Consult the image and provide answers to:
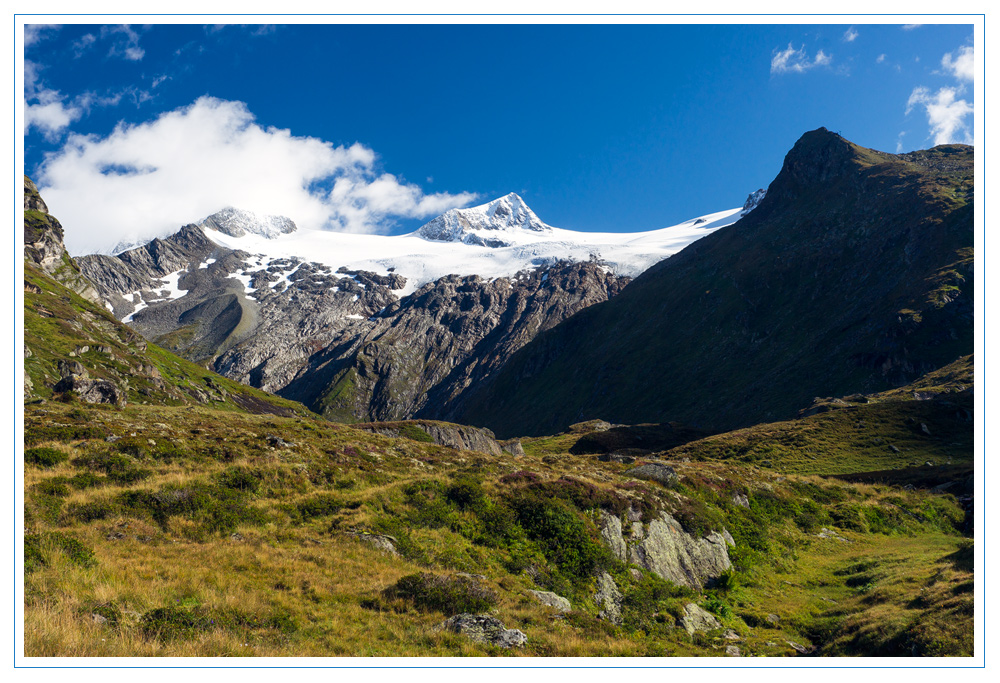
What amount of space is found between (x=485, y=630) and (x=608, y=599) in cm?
758

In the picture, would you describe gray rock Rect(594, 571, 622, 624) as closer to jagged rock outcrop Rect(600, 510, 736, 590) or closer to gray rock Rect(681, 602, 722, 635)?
jagged rock outcrop Rect(600, 510, 736, 590)

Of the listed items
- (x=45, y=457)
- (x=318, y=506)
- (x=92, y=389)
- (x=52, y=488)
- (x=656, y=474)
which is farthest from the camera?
(x=92, y=389)

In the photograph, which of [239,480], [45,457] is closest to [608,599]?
[239,480]

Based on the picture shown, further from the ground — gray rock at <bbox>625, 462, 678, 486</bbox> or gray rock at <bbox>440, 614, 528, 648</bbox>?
gray rock at <bbox>625, 462, 678, 486</bbox>

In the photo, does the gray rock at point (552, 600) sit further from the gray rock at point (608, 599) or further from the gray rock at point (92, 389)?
the gray rock at point (92, 389)

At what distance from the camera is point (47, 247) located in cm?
16512

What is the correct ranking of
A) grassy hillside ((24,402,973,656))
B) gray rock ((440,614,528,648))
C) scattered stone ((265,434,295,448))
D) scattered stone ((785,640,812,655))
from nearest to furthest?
1. grassy hillside ((24,402,973,656))
2. gray rock ((440,614,528,648))
3. scattered stone ((785,640,812,655))
4. scattered stone ((265,434,295,448))

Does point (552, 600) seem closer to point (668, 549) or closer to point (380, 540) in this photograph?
point (380, 540)

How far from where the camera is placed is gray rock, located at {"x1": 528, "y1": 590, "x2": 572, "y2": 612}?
18031 mm

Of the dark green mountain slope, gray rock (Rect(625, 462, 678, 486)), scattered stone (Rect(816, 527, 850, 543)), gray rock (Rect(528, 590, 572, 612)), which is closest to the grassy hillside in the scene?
scattered stone (Rect(816, 527, 850, 543))

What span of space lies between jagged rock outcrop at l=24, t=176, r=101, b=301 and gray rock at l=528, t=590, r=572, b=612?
659 feet

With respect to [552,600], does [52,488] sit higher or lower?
higher

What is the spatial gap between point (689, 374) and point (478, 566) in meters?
165

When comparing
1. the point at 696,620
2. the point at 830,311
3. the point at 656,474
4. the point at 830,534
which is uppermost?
the point at 830,311
